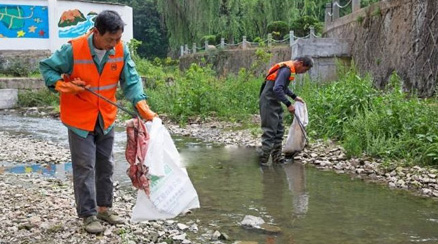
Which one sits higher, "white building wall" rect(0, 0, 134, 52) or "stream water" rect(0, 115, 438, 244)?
"white building wall" rect(0, 0, 134, 52)

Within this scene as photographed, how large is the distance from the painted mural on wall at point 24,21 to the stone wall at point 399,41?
39.9 feet

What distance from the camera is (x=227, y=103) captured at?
1201cm

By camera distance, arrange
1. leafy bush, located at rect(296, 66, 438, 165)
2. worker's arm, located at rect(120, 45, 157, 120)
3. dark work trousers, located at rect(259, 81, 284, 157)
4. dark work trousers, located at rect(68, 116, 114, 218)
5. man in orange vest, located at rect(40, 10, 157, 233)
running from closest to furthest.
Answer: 1. man in orange vest, located at rect(40, 10, 157, 233)
2. dark work trousers, located at rect(68, 116, 114, 218)
3. worker's arm, located at rect(120, 45, 157, 120)
4. leafy bush, located at rect(296, 66, 438, 165)
5. dark work trousers, located at rect(259, 81, 284, 157)

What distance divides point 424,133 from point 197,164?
317 centimetres

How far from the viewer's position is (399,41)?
1060cm

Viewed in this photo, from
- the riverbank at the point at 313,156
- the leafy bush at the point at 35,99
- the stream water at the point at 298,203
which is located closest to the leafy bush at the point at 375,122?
the riverbank at the point at 313,156

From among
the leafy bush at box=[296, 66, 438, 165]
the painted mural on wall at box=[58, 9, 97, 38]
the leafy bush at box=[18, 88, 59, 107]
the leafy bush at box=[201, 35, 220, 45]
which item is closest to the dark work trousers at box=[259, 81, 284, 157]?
the leafy bush at box=[296, 66, 438, 165]

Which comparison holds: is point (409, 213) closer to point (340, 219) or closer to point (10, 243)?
point (340, 219)

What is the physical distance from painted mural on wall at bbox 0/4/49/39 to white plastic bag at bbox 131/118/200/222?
17.8 m

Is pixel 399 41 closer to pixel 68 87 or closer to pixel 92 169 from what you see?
pixel 92 169

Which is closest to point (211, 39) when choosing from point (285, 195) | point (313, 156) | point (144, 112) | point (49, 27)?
point (49, 27)

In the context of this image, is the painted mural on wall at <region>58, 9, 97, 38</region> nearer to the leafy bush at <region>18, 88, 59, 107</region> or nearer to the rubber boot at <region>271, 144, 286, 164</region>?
the leafy bush at <region>18, 88, 59, 107</region>

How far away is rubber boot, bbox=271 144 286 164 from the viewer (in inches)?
274

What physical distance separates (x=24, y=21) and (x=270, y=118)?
609 inches
